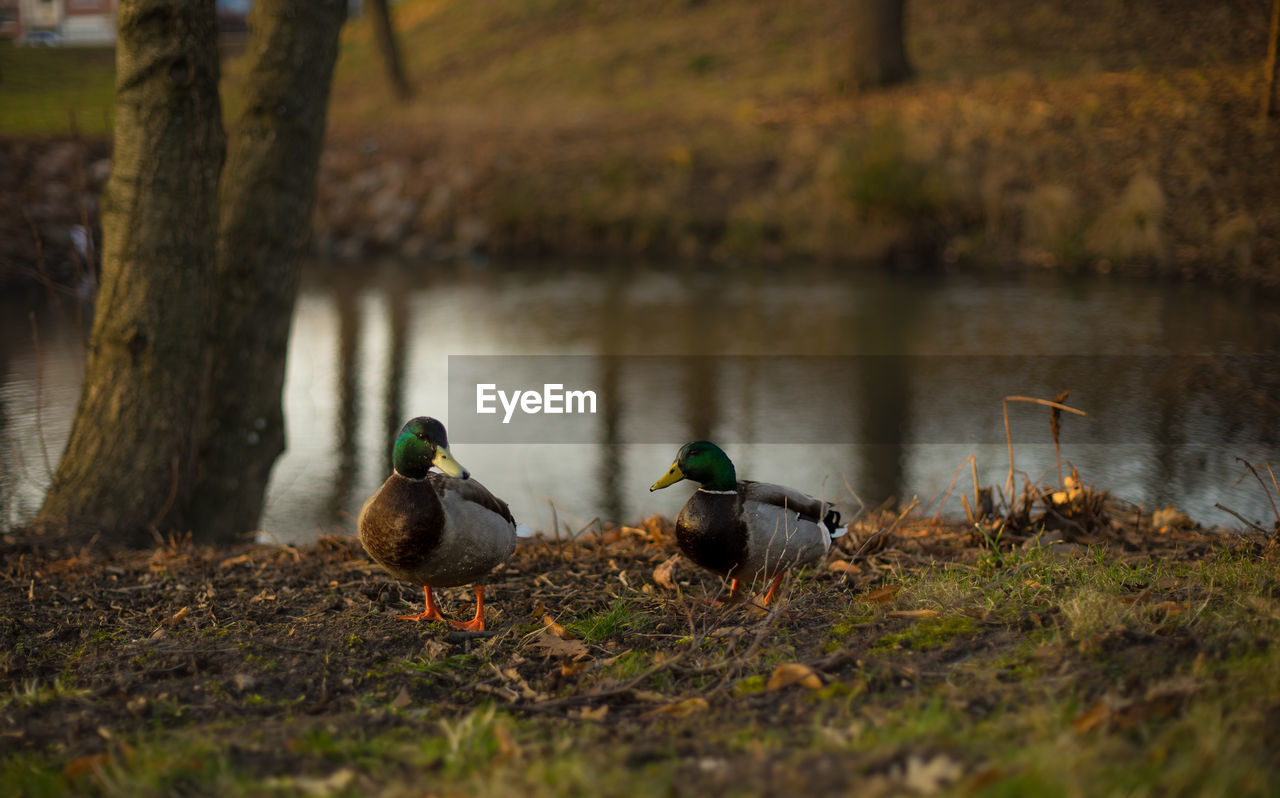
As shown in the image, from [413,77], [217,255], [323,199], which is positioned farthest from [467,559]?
[413,77]

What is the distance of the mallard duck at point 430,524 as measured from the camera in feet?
10.8

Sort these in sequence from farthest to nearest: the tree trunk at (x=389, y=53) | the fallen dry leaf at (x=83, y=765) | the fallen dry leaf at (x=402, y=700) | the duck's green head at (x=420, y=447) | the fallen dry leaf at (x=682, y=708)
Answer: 1. the tree trunk at (x=389, y=53)
2. the duck's green head at (x=420, y=447)
3. the fallen dry leaf at (x=402, y=700)
4. the fallen dry leaf at (x=682, y=708)
5. the fallen dry leaf at (x=83, y=765)

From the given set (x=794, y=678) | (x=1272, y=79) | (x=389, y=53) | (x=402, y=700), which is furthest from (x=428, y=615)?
(x=389, y=53)

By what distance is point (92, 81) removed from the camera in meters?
16.5

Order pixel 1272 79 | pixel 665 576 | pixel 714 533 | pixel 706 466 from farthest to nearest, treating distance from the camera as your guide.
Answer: pixel 1272 79, pixel 665 576, pixel 706 466, pixel 714 533

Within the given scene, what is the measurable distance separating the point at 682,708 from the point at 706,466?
111 cm

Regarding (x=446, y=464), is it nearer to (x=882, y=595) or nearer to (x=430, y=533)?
(x=430, y=533)

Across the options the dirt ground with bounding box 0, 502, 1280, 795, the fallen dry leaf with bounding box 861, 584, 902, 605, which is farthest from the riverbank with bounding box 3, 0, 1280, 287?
the fallen dry leaf with bounding box 861, 584, 902, 605

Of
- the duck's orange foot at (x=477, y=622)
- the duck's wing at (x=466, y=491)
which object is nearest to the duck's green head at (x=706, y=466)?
the duck's wing at (x=466, y=491)

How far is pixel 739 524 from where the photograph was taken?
3508 millimetres

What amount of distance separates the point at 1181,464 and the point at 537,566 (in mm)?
4414

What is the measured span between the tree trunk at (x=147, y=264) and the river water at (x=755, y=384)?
1.62 ft

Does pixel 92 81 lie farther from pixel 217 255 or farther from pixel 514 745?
pixel 514 745

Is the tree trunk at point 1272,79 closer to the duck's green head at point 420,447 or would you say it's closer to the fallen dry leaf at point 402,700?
the duck's green head at point 420,447
